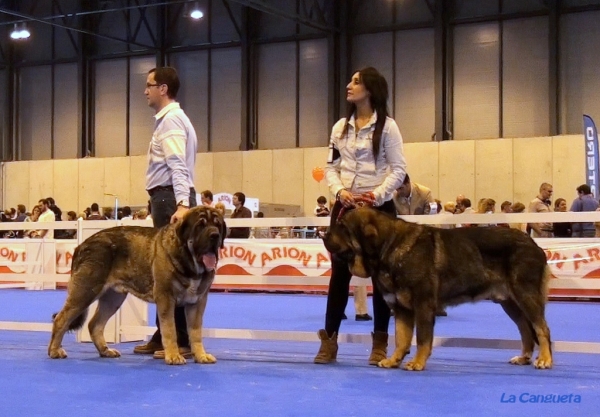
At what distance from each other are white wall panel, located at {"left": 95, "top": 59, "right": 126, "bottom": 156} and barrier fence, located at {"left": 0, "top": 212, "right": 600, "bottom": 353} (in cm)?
1301

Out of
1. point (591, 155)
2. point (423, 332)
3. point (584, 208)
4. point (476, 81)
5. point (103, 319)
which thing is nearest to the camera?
point (423, 332)

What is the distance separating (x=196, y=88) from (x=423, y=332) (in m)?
21.2

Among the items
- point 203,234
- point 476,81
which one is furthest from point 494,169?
point 203,234

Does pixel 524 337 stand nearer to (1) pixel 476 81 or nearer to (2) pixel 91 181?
(1) pixel 476 81

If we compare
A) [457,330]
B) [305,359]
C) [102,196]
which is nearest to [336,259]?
[305,359]

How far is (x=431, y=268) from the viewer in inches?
192

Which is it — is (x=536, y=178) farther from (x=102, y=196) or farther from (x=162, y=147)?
(x=162, y=147)

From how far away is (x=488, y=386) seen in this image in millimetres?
4383

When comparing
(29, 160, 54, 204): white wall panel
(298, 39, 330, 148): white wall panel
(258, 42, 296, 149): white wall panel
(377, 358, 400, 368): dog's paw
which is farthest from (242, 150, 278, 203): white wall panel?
(377, 358, 400, 368): dog's paw

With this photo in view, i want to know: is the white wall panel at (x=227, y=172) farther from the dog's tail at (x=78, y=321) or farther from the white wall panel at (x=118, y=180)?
the dog's tail at (x=78, y=321)

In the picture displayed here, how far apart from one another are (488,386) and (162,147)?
2.63 metres

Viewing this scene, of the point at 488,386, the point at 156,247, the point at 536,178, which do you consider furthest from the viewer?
the point at 536,178

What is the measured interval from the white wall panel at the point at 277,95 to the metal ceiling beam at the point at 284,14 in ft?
4.70

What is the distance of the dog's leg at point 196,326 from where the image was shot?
5.30 metres
